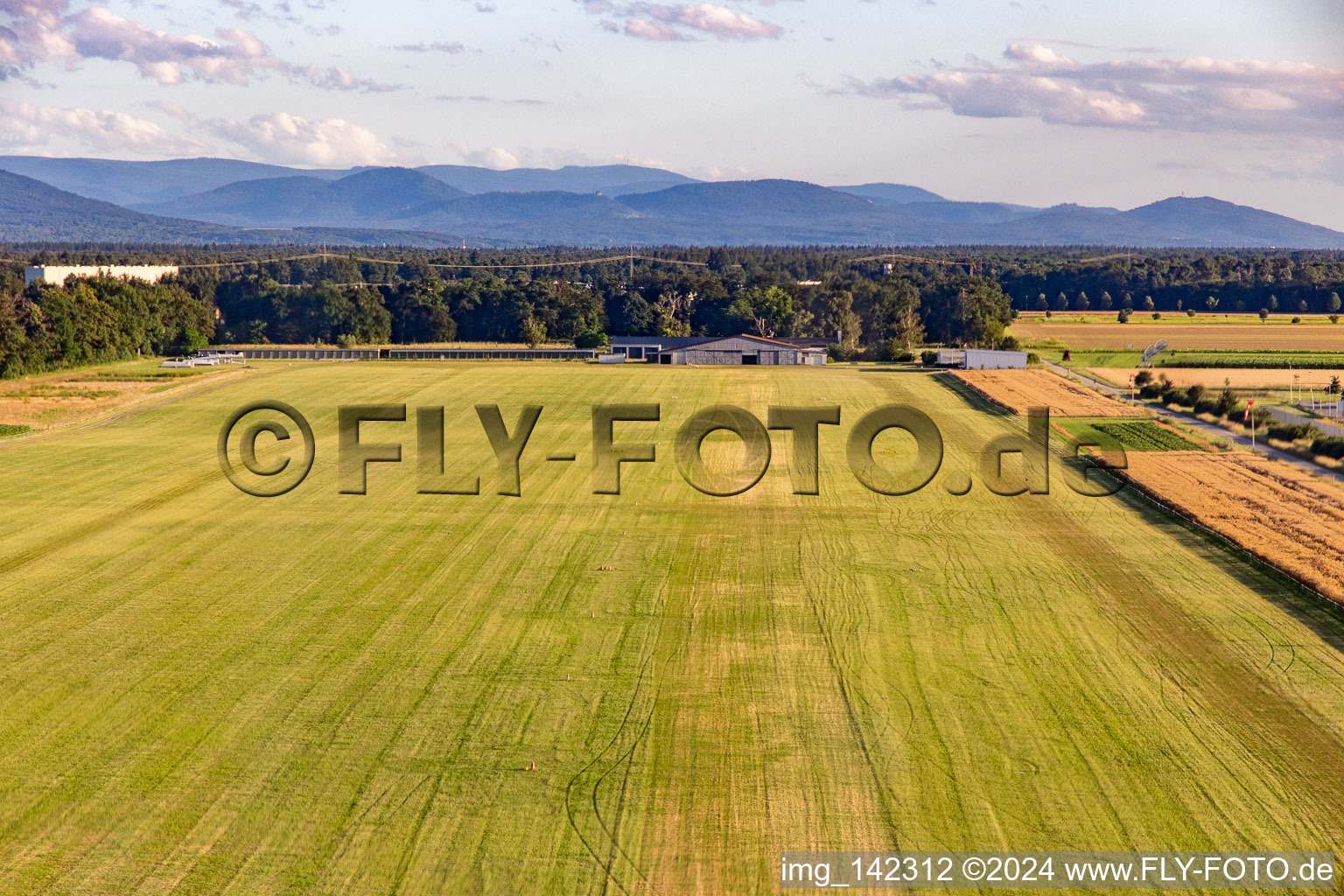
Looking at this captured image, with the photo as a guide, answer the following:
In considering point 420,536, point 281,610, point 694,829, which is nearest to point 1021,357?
point 420,536

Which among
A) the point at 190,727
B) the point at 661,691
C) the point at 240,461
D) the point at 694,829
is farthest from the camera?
the point at 240,461

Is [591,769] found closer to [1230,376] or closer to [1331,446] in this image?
[1331,446]

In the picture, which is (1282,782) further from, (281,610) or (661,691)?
(281,610)

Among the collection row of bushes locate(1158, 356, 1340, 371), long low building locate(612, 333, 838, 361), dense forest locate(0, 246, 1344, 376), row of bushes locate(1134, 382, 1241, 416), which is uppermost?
dense forest locate(0, 246, 1344, 376)

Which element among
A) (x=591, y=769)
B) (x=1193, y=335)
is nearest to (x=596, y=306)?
(x=1193, y=335)

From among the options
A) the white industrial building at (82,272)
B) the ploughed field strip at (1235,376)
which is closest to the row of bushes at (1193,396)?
the ploughed field strip at (1235,376)

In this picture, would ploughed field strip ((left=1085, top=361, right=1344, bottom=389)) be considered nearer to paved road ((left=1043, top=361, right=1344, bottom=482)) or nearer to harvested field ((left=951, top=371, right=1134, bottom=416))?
paved road ((left=1043, top=361, right=1344, bottom=482))

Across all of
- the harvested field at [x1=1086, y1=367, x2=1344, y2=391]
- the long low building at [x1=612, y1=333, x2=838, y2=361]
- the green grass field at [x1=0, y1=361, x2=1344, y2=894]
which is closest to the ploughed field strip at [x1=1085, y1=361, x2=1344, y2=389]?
the harvested field at [x1=1086, y1=367, x2=1344, y2=391]
